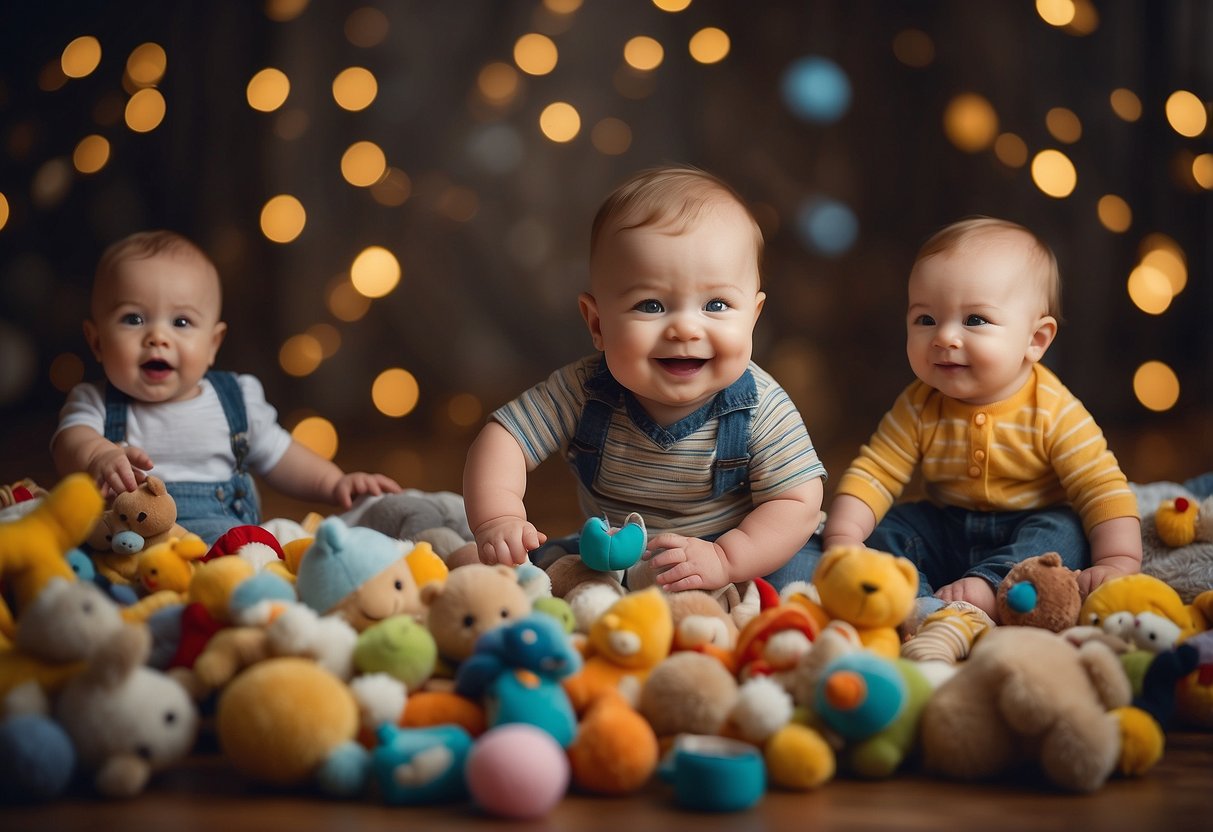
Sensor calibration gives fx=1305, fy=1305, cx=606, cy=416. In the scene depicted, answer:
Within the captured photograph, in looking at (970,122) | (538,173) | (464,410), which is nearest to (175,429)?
(464,410)

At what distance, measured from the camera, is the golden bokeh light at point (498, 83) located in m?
2.61

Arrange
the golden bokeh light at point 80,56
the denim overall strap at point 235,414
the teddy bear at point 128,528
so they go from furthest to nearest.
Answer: the golden bokeh light at point 80,56 → the denim overall strap at point 235,414 → the teddy bear at point 128,528

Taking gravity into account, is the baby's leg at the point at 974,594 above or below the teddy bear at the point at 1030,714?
above

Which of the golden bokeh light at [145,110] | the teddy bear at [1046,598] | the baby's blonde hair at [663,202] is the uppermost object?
the golden bokeh light at [145,110]

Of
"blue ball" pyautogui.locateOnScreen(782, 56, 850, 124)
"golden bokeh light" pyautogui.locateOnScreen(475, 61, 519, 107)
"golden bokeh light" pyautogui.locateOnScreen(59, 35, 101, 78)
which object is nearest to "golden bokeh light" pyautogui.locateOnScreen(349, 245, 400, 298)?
"golden bokeh light" pyautogui.locateOnScreen(475, 61, 519, 107)

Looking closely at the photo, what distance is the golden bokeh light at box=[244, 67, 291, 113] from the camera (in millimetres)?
2598

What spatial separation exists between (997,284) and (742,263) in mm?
297

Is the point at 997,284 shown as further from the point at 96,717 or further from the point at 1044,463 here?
the point at 96,717

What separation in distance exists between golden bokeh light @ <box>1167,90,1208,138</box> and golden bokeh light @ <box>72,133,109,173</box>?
1.96 meters

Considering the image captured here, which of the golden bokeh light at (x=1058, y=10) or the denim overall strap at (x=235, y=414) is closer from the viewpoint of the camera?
the denim overall strap at (x=235, y=414)

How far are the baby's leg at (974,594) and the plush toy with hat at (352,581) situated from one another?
0.57 m

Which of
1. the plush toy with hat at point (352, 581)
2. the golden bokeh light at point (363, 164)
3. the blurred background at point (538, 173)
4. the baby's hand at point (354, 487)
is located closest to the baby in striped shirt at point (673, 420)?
the plush toy with hat at point (352, 581)

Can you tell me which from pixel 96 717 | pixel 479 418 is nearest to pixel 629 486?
pixel 96 717

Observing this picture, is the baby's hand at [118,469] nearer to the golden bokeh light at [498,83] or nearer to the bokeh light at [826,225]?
the golden bokeh light at [498,83]
